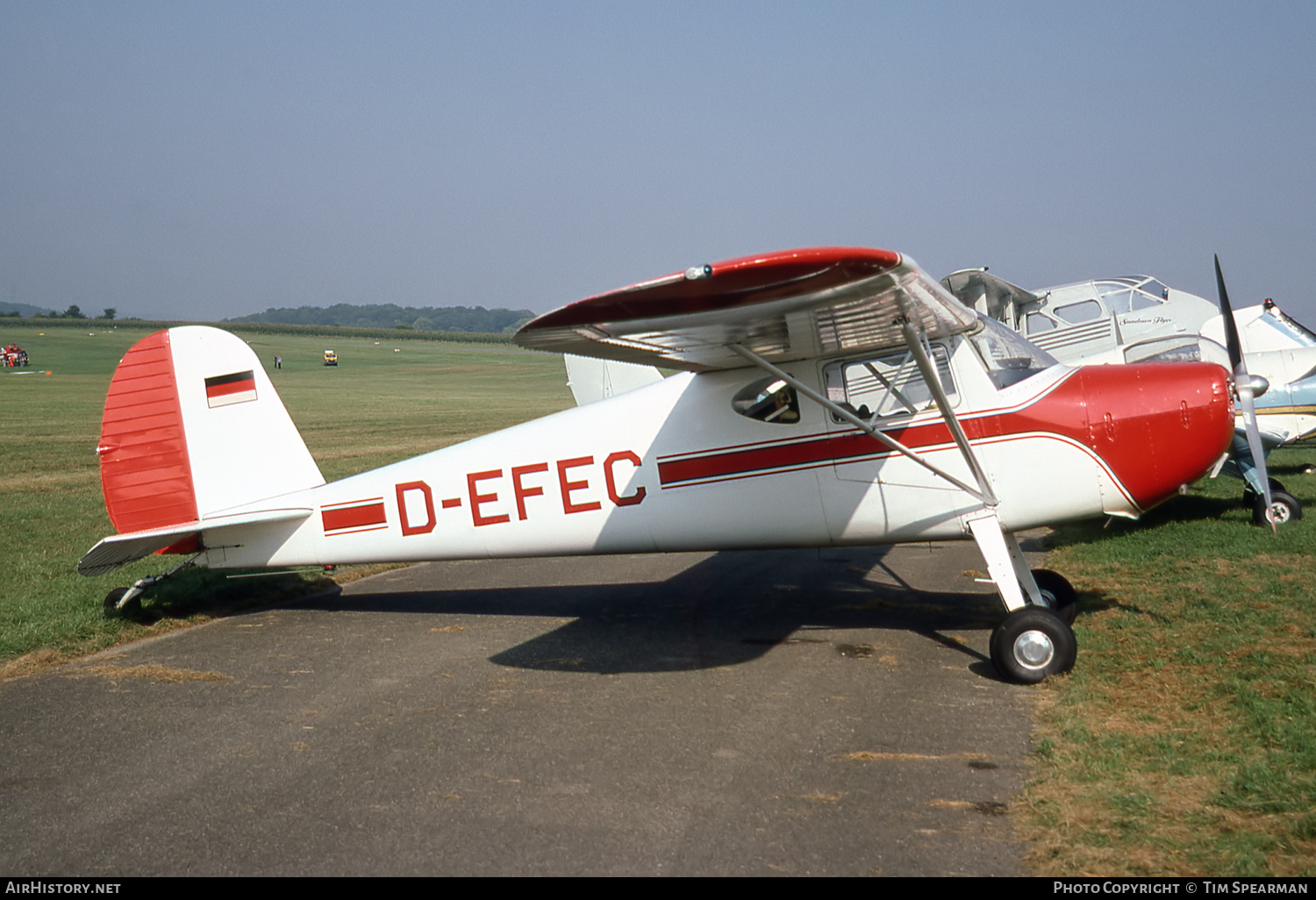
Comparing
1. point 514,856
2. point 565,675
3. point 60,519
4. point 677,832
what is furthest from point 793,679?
point 60,519

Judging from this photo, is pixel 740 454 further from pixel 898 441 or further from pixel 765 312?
pixel 765 312

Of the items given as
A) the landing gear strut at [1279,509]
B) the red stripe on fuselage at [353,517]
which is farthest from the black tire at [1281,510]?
the red stripe on fuselage at [353,517]

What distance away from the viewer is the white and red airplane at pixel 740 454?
19.1ft

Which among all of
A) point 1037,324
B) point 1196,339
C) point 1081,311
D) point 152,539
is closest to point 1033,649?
point 152,539

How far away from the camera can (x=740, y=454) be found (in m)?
6.83

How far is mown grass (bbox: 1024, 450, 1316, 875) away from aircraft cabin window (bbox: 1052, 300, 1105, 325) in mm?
9949

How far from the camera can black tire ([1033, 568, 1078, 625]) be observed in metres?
6.88

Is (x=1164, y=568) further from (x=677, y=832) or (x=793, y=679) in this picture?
(x=677, y=832)

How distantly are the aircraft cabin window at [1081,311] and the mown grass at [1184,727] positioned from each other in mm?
9949

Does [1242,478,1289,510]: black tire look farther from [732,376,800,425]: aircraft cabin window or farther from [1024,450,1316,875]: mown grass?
[732,376,800,425]: aircraft cabin window

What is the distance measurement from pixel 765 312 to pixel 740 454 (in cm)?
195

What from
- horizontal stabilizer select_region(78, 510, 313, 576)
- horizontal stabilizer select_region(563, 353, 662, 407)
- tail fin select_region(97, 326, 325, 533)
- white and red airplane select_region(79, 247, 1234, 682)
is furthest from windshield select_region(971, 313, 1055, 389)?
horizontal stabilizer select_region(78, 510, 313, 576)
